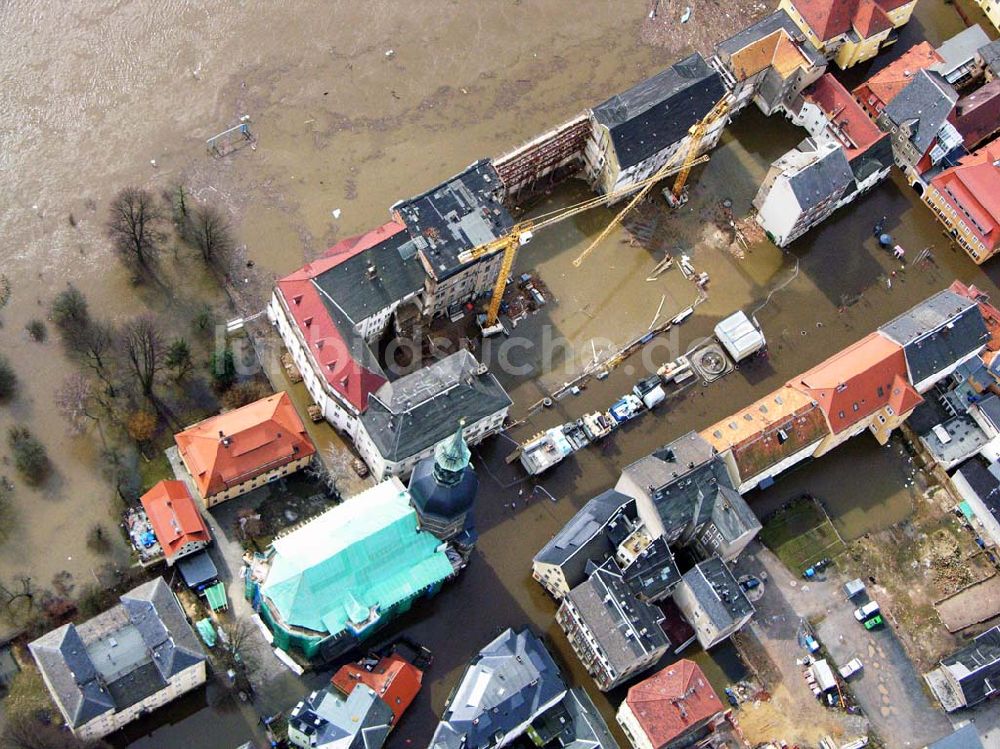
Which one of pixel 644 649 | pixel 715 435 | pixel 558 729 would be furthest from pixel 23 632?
pixel 715 435

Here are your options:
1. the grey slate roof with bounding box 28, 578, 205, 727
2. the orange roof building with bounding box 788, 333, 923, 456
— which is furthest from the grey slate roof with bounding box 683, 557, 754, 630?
the grey slate roof with bounding box 28, 578, 205, 727

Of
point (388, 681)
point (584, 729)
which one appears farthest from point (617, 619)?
point (388, 681)

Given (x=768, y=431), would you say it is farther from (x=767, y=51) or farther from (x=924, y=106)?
(x=924, y=106)

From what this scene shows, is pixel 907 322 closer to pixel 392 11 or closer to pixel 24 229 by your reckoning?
pixel 392 11

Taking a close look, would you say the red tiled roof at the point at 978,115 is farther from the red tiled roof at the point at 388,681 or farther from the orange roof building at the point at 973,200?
the red tiled roof at the point at 388,681

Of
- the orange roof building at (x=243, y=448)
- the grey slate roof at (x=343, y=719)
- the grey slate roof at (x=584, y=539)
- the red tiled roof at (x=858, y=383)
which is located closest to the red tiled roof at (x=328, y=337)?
the orange roof building at (x=243, y=448)
